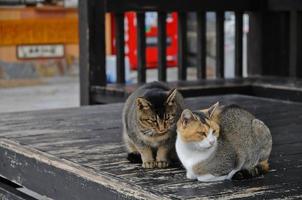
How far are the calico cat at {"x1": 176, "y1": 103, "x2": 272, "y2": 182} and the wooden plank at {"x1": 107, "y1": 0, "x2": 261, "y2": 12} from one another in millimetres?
3468

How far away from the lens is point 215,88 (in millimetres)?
5508

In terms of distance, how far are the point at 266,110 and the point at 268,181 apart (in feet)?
5.91

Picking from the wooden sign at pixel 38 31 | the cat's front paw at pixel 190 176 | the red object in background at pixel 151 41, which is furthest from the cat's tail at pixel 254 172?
the red object in background at pixel 151 41

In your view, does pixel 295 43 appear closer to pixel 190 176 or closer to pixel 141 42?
pixel 141 42

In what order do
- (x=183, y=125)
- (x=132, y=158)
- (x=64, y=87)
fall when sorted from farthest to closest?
(x=64, y=87) → (x=132, y=158) → (x=183, y=125)

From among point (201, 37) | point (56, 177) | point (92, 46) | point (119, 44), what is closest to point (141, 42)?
point (119, 44)

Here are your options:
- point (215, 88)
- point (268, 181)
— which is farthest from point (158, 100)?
point (215, 88)

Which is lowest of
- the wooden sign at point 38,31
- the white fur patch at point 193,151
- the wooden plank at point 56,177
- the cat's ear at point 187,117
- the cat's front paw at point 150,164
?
the wooden plank at point 56,177

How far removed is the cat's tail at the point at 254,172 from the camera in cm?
236

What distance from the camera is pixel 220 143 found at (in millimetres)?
2270

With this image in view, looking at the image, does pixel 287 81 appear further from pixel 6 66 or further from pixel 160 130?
pixel 6 66

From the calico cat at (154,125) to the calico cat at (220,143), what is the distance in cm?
15

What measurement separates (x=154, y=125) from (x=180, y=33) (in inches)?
146

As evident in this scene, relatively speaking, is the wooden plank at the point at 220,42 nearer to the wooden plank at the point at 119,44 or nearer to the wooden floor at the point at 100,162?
the wooden plank at the point at 119,44
